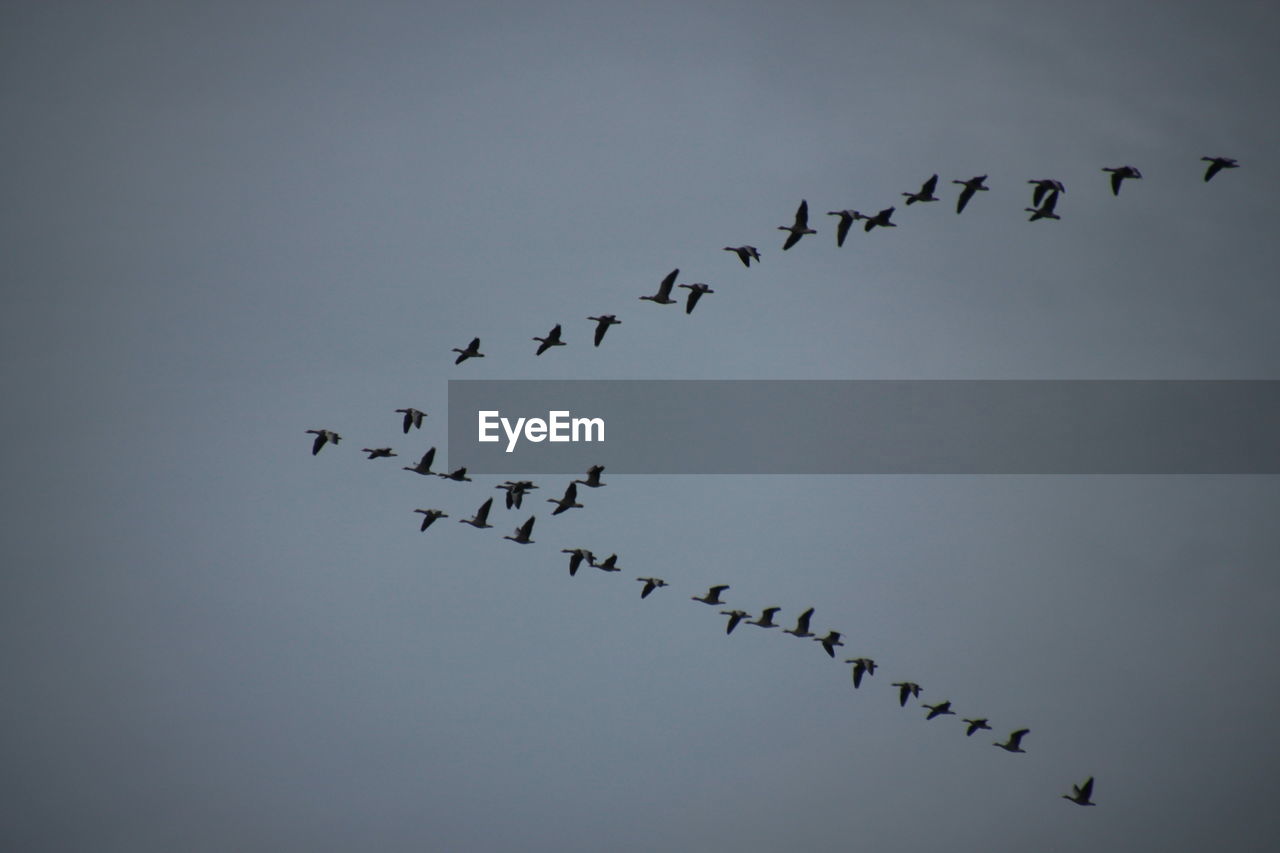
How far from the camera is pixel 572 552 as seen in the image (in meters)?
62.2

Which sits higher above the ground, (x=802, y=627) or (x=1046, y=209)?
(x=1046, y=209)

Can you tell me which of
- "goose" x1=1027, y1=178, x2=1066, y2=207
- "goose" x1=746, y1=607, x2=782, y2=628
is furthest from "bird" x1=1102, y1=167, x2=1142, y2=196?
"goose" x1=746, y1=607, x2=782, y2=628

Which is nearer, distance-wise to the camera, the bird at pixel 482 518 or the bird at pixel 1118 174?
the bird at pixel 1118 174

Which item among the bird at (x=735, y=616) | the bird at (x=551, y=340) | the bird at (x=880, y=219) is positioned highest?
the bird at (x=880, y=219)

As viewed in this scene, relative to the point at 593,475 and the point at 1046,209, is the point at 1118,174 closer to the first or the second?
the point at 1046,209

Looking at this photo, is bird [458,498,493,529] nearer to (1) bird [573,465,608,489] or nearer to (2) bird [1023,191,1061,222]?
(1) bird [573,465,608,489]

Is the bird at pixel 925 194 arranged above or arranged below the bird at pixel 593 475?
above

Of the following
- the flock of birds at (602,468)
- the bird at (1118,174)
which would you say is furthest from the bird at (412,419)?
the bird at (1118,174)

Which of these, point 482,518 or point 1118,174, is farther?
point 482,518

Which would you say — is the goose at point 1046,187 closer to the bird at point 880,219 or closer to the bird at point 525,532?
the bird at point 880,219

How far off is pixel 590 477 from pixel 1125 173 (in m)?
26.0

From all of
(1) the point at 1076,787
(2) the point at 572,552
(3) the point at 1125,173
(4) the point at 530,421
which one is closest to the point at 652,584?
(2) the point at 572,552

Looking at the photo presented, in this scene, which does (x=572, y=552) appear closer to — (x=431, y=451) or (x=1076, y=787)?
(x=431, y=451)

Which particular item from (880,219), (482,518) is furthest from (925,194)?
(482,518)
